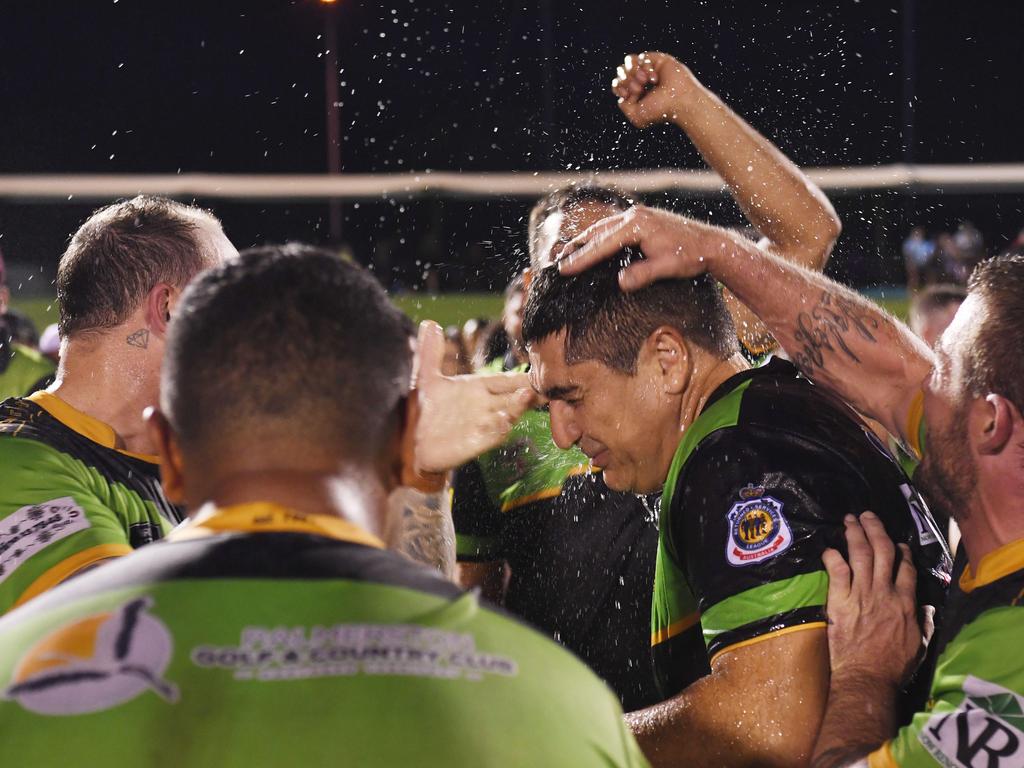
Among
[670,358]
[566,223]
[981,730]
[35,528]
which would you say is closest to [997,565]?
[981,730]

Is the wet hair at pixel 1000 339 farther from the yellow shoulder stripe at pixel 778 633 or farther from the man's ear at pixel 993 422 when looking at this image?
the yellow shoulder stripe at pixel 778 633

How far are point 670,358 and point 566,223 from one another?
1.68 metres

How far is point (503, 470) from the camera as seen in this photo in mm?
4062

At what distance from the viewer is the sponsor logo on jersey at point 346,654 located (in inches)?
49.3

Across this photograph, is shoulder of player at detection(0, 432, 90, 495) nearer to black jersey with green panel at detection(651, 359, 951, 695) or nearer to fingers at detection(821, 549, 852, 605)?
black jersey with green panel at detection(651, 359, 951, 695)

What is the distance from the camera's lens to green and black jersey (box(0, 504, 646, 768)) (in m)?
1.22

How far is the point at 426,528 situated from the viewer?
9.72ft

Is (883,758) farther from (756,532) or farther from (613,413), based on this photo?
(613,413)

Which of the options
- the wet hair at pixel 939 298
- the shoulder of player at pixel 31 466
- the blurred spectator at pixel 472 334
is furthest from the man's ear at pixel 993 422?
the blurred spectator at pixel 472 334

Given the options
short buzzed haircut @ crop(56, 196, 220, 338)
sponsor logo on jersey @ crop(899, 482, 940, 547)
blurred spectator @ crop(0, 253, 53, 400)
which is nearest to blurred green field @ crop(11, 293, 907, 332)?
blurred spectator @ crop(0, 253, 53, 400)

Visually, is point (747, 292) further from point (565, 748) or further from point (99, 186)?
point (99, 186)

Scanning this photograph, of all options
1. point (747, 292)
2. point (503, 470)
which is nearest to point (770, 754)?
point (747, 292)

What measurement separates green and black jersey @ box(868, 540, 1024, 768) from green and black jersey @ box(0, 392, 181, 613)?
1.78 m

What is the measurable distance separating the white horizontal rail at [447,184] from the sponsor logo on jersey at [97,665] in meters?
14.7
